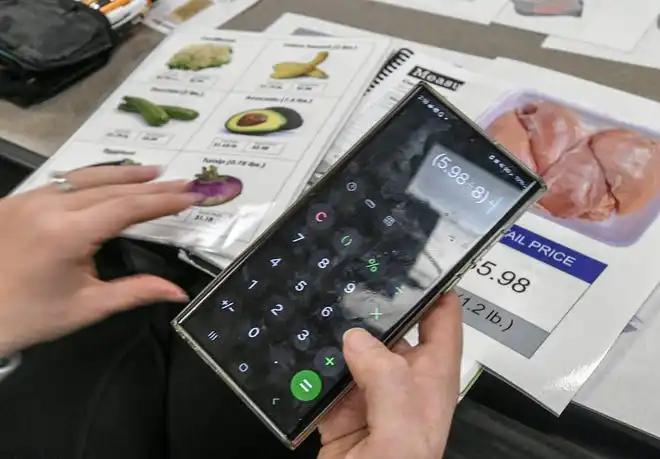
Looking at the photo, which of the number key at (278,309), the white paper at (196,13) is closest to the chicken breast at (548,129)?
the number key at (278,309)

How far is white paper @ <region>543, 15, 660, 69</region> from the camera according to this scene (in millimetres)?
613

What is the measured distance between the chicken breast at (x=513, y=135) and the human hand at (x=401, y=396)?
15 centimetres

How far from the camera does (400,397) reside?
37cm

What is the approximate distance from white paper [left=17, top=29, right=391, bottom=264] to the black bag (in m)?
0.05

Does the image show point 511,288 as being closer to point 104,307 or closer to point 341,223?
point 341,223

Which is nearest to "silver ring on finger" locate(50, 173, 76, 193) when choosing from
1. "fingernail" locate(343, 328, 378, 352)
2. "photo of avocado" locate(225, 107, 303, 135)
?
"photo of avocado" locate(225, 107, 303, 135)

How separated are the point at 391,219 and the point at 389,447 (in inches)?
5.4

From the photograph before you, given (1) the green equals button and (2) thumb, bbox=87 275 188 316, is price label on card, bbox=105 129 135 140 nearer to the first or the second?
(2) thumb, bbox=87 275 188 316

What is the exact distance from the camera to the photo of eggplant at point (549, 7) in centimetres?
67

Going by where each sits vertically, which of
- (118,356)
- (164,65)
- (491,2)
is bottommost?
(118,356)

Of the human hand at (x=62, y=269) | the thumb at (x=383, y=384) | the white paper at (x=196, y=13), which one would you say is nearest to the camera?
the thumb at (x=383, y=384)

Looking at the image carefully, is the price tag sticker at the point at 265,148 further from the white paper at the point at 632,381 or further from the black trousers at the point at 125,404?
the white paper at the point at 632,381

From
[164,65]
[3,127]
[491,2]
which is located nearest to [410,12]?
[491,2]

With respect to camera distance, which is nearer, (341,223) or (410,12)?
(341,223)
